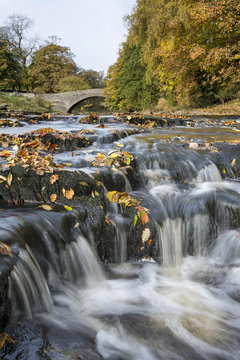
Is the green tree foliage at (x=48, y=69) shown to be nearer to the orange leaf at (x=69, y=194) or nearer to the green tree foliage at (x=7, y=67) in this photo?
the green tree foliage at (x=7, y=67)

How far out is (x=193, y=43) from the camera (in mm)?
17531

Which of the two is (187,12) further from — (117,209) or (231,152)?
(117,209)

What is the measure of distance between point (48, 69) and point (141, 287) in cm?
4543

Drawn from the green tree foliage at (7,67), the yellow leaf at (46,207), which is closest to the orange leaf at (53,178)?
the yellow leaf at (46,207)

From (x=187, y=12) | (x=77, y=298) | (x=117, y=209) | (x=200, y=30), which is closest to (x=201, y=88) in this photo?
(x=200, y=30)

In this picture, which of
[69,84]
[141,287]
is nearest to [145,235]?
[141,287]

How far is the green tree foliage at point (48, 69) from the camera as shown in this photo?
41375mm

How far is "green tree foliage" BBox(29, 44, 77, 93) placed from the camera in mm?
41375

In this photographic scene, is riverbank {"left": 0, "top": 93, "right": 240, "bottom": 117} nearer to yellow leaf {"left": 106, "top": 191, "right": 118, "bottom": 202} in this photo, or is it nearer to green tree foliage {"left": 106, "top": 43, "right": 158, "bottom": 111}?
green tree foliage {"left": 106, "top": 43, "right": 158, "bottom": 111}

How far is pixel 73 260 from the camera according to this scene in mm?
2598

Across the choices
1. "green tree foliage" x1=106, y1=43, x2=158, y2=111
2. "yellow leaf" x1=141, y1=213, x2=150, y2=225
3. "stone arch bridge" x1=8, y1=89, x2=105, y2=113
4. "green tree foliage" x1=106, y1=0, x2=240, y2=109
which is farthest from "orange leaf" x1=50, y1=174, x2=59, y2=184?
"stone arch bridge" x1=8, y1=89, x2=105, y2=113

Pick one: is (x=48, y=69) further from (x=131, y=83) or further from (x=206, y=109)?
(x=206, y=109)

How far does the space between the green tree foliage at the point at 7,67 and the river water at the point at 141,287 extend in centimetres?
3562

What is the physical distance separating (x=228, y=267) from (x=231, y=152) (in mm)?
2749
